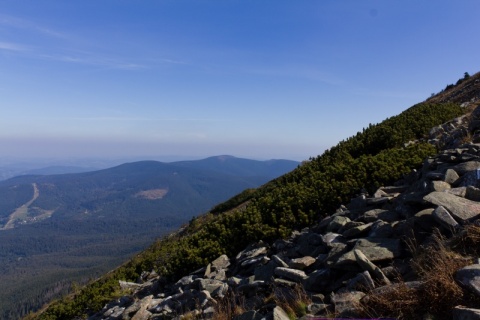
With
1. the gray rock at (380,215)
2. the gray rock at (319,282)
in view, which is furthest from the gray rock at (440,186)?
the gray rock at (319,282)

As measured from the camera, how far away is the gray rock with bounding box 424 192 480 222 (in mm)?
6374

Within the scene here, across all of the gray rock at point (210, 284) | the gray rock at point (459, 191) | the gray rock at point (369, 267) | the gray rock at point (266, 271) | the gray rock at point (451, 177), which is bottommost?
the gray rock at point (210, 284)

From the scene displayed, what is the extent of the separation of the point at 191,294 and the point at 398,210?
18.7 ft

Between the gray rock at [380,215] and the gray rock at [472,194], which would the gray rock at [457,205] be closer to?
the gray rock at [472,194]

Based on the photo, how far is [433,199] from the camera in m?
7.29

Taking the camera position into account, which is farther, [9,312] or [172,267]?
[9,312]

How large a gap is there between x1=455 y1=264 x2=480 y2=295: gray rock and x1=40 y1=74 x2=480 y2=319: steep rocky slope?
0.5 inches

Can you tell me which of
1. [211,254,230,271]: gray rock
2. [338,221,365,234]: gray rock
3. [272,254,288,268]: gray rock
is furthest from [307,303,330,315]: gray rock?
[211,254,230,271]: gray rock

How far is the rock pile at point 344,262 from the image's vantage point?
5930 mm

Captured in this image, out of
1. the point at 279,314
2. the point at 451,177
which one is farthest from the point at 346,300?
the point at 451,177

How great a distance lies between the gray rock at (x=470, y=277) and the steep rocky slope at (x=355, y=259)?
0.01 m

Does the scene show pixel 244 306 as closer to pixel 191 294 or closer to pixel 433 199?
pixel 191 294

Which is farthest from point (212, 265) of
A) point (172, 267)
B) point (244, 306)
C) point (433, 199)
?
point (433, 199)

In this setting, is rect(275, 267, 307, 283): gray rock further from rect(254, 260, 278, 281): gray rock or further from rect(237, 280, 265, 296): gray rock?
rect(237, 280, 265, 296): gray rock
